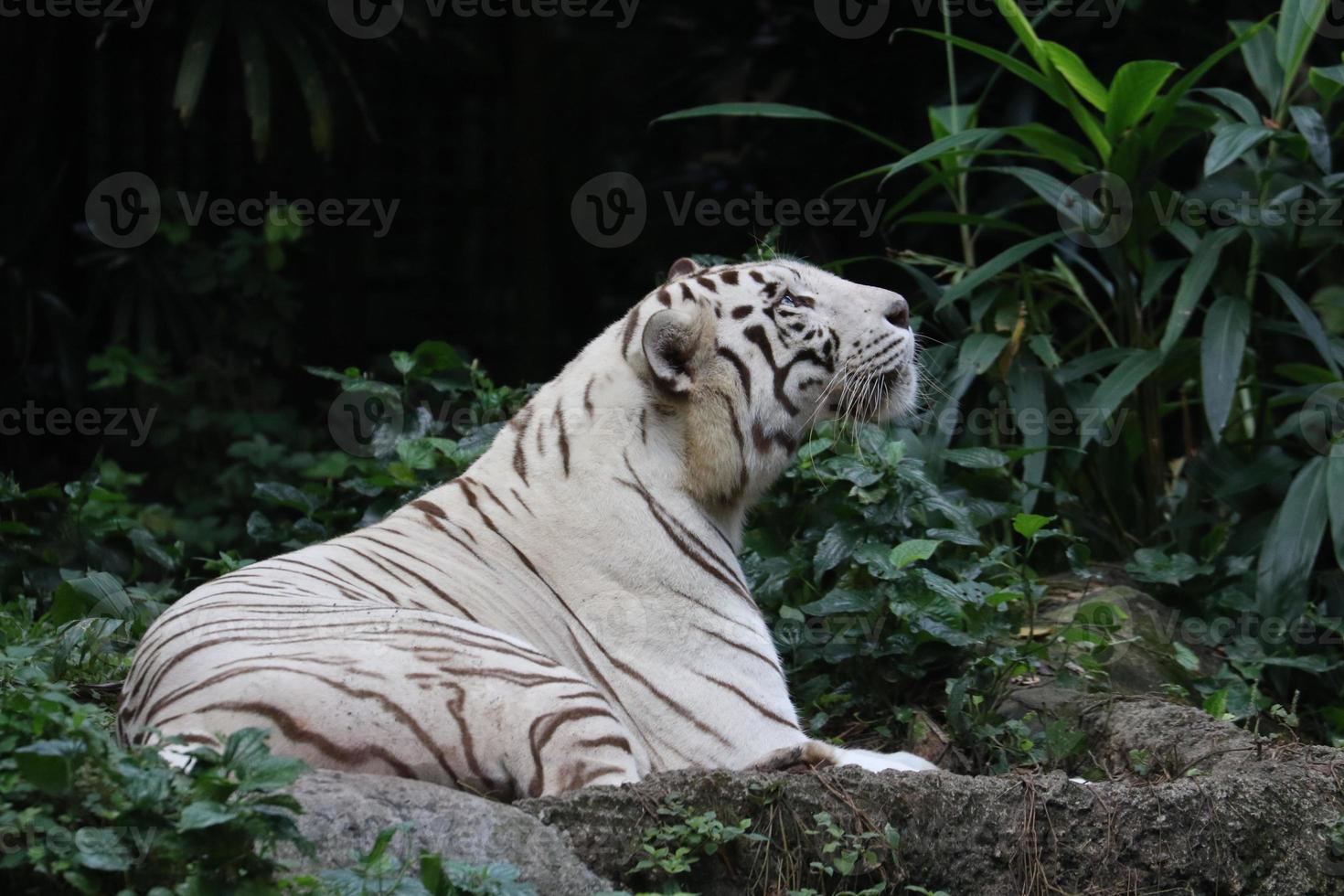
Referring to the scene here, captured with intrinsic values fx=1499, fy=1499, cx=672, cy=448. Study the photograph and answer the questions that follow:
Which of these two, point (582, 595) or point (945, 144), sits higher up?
point (945, 144)

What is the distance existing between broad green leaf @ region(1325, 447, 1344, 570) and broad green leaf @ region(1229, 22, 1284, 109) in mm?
1419

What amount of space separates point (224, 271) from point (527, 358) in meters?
1.71

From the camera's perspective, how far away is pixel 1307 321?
16.3 ft

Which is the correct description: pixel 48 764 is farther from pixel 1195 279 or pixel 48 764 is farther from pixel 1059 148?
pixel 1059 148

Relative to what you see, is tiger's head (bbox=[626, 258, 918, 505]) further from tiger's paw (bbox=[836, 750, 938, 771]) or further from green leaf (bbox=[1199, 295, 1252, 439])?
green leaf (bbox=[1199, 295, 1252, 439])

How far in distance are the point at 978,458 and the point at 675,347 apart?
5.11 ft

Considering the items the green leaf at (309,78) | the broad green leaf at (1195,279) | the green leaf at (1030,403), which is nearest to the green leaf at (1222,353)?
the broad green leaf at (1195,279)

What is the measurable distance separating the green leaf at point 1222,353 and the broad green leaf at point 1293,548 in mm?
313

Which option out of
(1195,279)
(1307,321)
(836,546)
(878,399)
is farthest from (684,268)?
(1307,321)

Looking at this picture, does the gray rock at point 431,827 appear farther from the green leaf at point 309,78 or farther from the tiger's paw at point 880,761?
the green leaf at point 309,78

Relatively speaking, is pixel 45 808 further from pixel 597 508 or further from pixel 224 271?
pixel 224 271

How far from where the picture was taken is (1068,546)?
4.64 metres

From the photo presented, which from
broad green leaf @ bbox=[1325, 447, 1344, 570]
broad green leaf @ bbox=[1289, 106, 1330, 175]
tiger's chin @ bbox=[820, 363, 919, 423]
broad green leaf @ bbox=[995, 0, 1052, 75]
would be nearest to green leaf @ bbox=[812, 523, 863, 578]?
tiger's chin @ bbox=[820, 363, 919, 423]

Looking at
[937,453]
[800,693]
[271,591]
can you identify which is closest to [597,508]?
[271,591]
